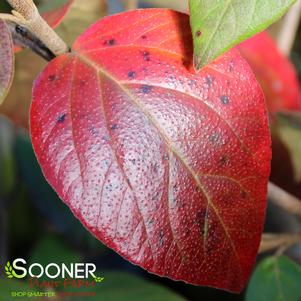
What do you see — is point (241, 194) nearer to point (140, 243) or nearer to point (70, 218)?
point (140, 243)

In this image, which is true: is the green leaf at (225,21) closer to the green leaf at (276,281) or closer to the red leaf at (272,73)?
the green leaf at (276,281)

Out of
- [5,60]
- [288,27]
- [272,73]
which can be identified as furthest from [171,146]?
[288,27]

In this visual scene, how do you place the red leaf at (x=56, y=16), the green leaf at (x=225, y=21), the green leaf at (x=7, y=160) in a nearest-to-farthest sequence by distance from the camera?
1. the green leaf at (x=225, y=21)
2. the red leaf at (x=56, y=16)
3. the green leaf at (x=7, y=160)

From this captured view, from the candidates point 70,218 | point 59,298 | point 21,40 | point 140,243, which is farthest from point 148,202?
point 70,218

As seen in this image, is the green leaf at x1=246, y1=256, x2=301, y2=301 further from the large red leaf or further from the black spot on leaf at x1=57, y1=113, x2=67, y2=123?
the black spot on leaf at x1=57, y1=113, x2=67, y2=123

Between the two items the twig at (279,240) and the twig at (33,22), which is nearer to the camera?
the twig at (33,22)

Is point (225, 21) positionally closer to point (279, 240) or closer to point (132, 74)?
point (132, 74)

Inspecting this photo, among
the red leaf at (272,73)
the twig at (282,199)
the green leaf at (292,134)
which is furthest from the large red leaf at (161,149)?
the red leaf at (272,73)

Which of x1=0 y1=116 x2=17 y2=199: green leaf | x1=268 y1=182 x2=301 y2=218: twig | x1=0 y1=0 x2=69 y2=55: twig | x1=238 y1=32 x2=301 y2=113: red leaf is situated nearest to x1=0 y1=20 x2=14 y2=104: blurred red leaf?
x1=0 y1=0 x2=69 y2=55: twig
